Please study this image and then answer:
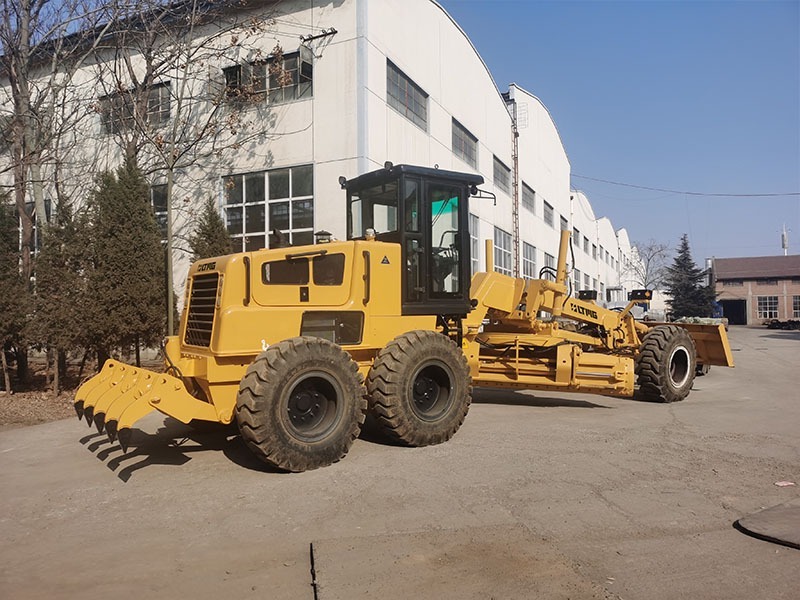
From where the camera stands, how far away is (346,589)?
135 inches

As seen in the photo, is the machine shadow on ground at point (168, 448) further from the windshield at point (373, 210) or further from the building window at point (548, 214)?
the building window at point (548, 214)

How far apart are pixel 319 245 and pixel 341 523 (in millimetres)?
3185

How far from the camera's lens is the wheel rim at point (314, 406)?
19.2 feet

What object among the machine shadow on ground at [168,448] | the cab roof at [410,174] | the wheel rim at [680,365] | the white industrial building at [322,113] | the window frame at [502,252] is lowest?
the machine shadow on ground at [168,448]

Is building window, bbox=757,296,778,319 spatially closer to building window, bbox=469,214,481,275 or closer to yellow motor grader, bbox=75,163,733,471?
building window, bbox=469,214,481,275

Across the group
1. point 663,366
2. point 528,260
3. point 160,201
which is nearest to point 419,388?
point 663,366

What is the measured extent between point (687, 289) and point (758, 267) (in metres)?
30.0

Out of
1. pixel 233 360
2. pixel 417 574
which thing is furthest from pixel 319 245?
pixel 417 574

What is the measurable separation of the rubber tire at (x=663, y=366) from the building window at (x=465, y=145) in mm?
11508

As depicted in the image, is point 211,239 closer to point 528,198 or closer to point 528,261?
point 528,261

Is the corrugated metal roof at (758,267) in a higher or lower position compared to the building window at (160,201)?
higher

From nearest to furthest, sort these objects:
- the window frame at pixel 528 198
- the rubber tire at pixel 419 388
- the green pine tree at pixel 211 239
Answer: the rubber tire at pixel 419 388 → the green pine tree at pixel 211 239 → the window frame at pixel 528 198

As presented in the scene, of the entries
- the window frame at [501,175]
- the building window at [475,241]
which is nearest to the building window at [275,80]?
the building window at [475,241]

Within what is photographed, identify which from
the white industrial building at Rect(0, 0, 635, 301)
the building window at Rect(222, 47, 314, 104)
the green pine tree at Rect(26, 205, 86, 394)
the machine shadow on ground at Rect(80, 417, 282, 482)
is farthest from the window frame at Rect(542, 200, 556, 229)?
the machine shadow on ground at Rect(80, 417, 282, 482)
